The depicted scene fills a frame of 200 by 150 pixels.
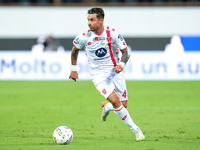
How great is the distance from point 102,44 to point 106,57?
266 mm

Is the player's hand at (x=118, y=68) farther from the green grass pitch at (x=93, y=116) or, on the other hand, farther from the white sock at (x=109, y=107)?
the green grass pitch at (x=93, y=116)

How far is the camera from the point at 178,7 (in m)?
28.2

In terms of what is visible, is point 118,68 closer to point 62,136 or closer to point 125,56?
point 125,56

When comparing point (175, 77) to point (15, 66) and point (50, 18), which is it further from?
point (50, 18)

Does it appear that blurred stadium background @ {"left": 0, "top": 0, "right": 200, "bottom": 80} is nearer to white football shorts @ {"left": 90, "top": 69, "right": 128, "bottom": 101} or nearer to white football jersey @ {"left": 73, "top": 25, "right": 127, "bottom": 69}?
white football shorts @ {"left": 90, "top": 69, "right": 128, "bottom": 101}

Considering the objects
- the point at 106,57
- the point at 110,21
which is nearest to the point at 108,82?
the point at 106,57

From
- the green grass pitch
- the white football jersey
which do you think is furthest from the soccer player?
the green grass pitch

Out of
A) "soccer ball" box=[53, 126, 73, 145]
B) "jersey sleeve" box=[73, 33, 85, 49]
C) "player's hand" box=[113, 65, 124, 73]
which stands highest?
"jersey sleeve" box=[73, 33, 85, 49]

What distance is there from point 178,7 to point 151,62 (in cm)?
1144

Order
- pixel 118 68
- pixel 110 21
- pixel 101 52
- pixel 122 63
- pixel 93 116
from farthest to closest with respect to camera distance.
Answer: pixel 110 21 < pixel 93 116 < pixel 101 52 < pixel 122 63 < pixel 118 68

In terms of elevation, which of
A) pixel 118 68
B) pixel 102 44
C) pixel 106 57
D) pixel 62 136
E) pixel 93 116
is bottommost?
pixel 93 116

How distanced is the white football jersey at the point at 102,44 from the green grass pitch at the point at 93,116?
55.2 inches

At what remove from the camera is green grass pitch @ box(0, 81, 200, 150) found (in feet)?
21.3

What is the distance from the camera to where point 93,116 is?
10195 mm
